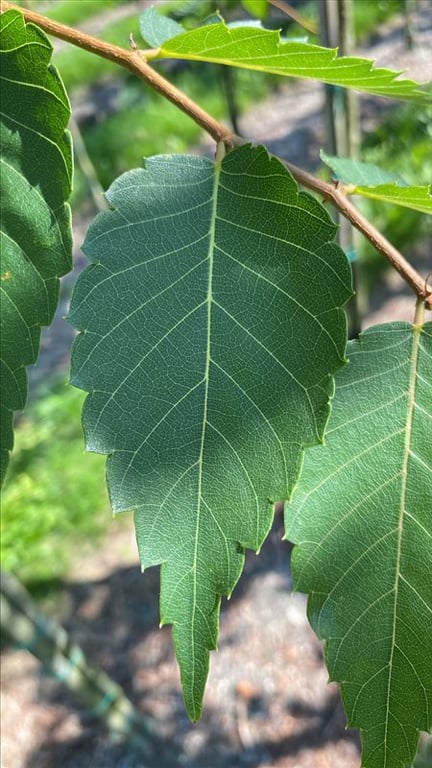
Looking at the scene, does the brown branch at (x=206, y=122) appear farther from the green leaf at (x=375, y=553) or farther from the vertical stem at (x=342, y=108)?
the vertical stem at (x=342, y=108)

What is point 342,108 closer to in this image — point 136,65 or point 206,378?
point 136,65

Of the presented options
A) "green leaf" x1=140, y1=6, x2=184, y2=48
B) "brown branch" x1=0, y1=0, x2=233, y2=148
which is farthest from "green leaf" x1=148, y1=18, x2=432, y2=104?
"green leaf" x1=140, y1=6, x2=184, y2=48

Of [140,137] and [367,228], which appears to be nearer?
[367,228]

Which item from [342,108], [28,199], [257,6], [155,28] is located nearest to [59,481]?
[342,108]

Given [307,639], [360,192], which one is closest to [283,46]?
[360,192]

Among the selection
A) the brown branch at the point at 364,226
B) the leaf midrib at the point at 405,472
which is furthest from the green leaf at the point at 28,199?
the leaf midrib at the point at 405,472

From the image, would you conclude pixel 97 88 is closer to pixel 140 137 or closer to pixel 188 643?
pixel 140 137

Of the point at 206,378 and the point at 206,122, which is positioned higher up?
the point at 206,122
